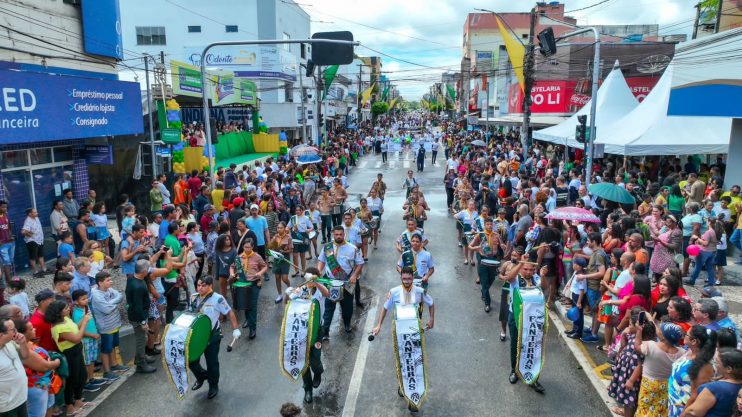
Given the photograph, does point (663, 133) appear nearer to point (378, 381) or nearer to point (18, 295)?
point (378, 381)

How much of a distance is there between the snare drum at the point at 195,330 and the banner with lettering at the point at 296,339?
0.95 m

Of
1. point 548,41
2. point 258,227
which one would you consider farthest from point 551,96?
point 258,227

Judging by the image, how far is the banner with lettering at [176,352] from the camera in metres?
6.20

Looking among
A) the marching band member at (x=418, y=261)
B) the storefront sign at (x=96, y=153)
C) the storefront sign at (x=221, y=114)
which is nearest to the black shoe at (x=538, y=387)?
the marching band member at (x=418, y=261)

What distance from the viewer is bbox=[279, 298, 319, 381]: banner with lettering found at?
6.27m

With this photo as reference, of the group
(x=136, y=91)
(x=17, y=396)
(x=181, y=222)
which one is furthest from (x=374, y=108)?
(x=17, y=396)

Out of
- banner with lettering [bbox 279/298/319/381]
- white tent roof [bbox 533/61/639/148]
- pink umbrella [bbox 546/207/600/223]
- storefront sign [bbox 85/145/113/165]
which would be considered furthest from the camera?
white tent roof [bbox 533/61/639/148]

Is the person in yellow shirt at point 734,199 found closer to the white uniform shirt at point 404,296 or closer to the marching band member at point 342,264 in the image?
the marching band member at point 342,264

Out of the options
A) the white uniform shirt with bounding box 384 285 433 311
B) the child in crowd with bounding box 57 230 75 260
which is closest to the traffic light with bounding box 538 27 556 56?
the white uniform shirt with bounding box 384 285 433 311

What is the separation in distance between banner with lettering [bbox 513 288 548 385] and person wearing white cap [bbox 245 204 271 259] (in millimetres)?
6018

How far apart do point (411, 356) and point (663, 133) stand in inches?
562

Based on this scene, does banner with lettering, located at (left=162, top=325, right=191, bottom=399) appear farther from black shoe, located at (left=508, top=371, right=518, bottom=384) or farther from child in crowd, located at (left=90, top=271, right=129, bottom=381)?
black shoe, located at (left=508, top=371, right=518, bottom=384)

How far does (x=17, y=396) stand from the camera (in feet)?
17.1

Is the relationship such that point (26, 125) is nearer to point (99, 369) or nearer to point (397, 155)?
point (99, 369)
